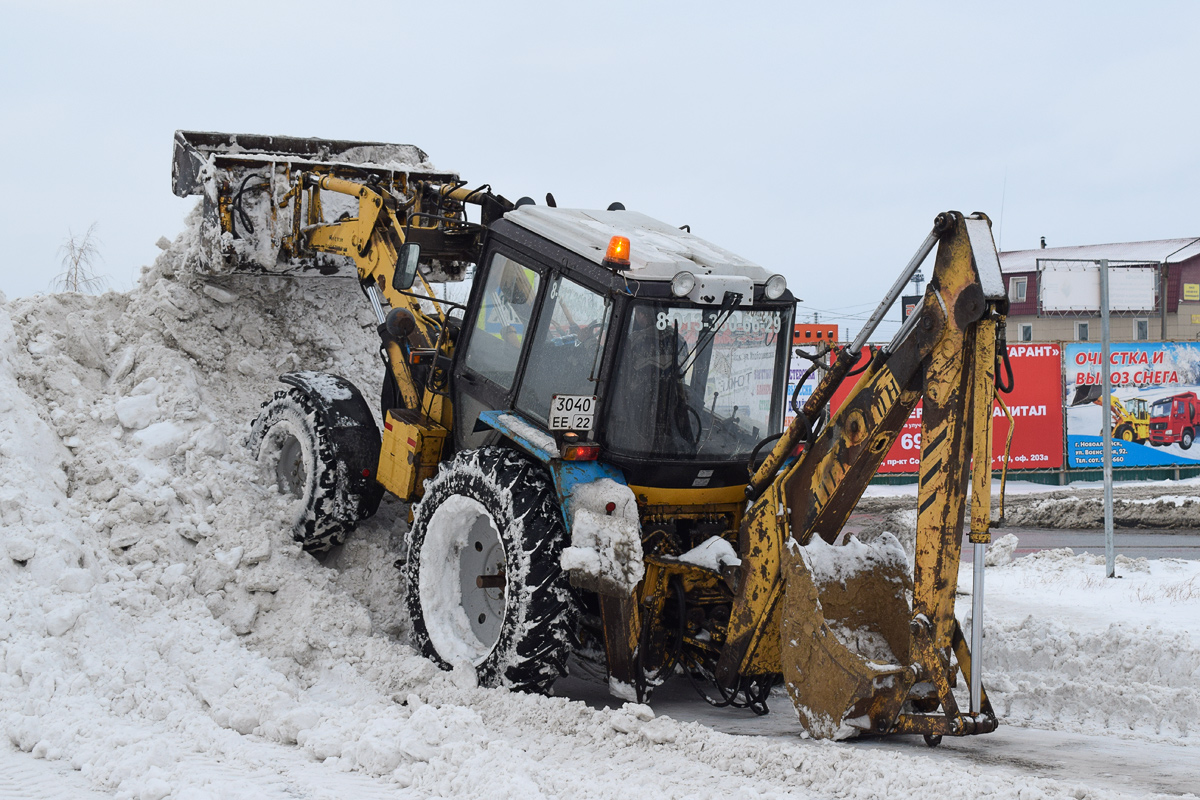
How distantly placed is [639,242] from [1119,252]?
33.9 metres

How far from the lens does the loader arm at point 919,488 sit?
4316mm

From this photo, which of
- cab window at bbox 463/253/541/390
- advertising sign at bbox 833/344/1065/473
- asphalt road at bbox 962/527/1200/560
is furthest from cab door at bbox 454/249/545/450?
advertising sign at bbox 833/344/1065/473

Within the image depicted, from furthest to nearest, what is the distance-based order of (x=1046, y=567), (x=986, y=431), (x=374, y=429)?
(x=1046, y=567)
(x=374, y=429)
(x=986, y=431)

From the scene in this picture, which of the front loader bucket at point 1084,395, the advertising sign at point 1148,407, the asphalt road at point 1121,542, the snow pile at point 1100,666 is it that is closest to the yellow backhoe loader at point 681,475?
the snow pile at point 1100,666

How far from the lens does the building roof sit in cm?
3322

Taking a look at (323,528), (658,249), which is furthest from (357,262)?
(658,249)

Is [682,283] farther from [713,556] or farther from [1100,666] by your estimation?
[1100,666]

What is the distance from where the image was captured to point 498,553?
5652 mm

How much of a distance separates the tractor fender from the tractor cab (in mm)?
1064

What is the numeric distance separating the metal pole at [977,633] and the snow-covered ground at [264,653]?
0.27m

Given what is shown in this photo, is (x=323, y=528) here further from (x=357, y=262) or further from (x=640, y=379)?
(x=640, y=379)

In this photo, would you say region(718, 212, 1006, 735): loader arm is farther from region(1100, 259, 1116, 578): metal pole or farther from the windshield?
region(1100, 259, 1116, 578): metal pole

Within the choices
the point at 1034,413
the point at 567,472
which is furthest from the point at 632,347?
the point at 1034,413

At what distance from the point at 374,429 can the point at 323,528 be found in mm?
691
